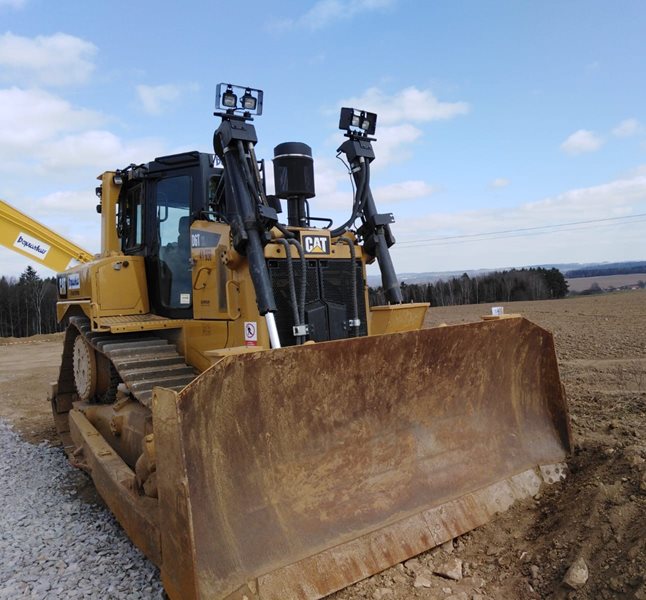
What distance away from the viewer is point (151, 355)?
4.92 meters

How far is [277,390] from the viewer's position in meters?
3.22

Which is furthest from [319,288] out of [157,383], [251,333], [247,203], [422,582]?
[422,582]

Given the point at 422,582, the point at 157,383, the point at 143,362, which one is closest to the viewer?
the point at 422,582

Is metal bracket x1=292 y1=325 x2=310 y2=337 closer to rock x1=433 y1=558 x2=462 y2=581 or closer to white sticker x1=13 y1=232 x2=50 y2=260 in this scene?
rock x1=433 y1=558 x2=462 y2=581

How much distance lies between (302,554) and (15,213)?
23.7ft

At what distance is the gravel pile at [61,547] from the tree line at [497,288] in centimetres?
3005

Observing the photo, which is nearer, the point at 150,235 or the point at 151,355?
the point at 151,355

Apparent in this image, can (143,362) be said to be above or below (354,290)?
below

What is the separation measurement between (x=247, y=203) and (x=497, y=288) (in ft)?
116

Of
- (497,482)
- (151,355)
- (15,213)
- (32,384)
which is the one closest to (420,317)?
(497,482)

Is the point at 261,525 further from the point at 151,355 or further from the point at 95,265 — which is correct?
the point at 95,265

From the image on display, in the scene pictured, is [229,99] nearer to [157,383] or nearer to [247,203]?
[247,203]

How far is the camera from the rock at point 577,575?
2875 mm

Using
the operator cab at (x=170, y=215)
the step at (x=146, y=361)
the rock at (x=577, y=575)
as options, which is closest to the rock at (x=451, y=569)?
the rock at (x=577, y=575)
